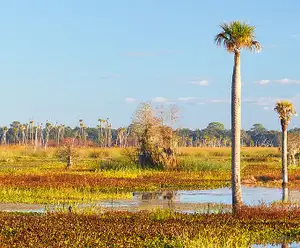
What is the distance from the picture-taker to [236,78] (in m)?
27.2

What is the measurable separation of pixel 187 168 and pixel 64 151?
10.7 m

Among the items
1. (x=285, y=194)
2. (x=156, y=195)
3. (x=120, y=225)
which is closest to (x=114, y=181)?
(x=156, y=195)

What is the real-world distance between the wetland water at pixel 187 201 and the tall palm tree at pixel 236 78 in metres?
1.45

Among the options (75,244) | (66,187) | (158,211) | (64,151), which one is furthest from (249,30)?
(64,151)

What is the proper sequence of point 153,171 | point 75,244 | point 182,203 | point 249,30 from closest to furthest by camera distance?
point 75,244, point 249,30, point 182,203, point 153,171

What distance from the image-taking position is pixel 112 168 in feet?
182

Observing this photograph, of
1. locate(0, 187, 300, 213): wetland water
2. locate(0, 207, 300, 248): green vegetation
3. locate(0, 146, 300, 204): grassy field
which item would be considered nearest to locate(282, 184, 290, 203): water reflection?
locate(0, 187, 300, 213): wetland water

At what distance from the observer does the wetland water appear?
29.2 metres

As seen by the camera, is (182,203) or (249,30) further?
(182,203)

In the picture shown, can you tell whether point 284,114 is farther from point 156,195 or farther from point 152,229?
point 152,229

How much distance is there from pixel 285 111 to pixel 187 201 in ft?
48.9

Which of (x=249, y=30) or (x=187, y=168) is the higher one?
(x=249, y=30)

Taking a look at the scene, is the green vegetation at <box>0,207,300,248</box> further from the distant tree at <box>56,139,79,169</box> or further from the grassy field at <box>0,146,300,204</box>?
the distant tree at <box>56,139,79,169</box>

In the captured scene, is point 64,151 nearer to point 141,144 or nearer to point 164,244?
point 141,144
